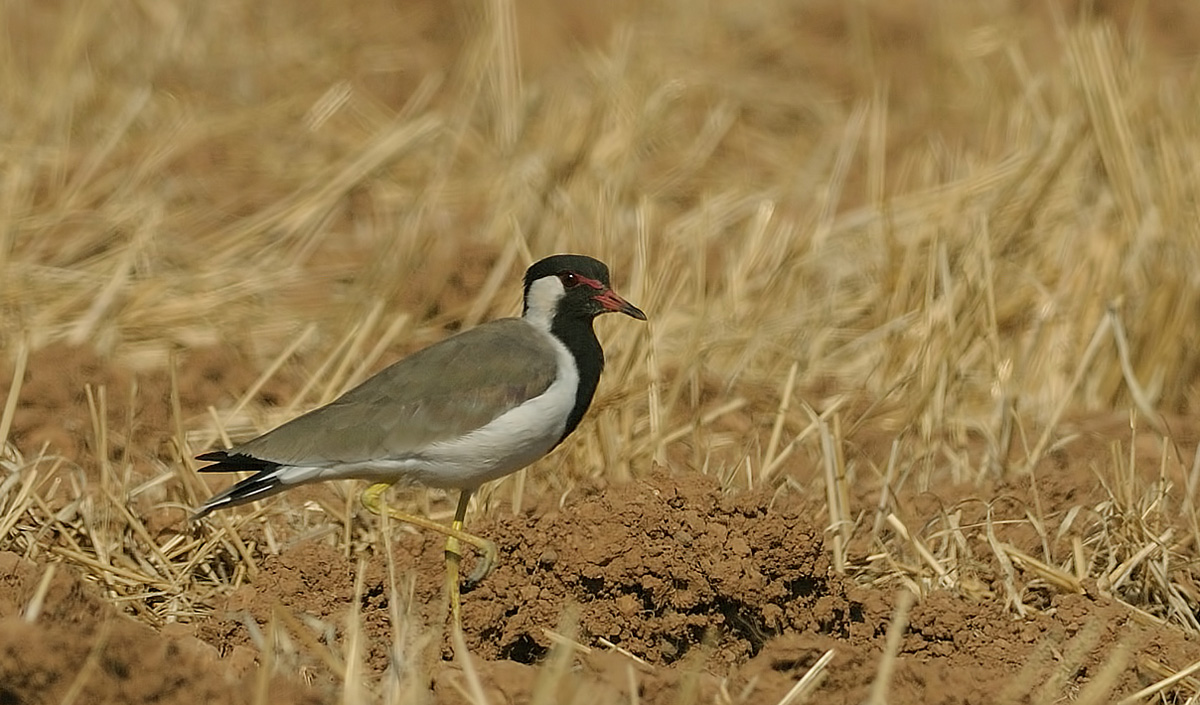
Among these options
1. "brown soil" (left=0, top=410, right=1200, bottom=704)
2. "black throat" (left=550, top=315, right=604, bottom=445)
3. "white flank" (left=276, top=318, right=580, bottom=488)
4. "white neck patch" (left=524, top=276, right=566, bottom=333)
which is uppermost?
"white neck patch" (left=524, top=276, right=566, bottom=333)

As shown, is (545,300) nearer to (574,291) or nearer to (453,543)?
(574,291)

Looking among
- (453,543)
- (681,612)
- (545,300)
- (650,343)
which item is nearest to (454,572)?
(453,543)

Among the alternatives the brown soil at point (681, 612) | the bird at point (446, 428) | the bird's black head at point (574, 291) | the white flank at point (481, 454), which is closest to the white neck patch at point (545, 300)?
the bird's black head at point (574, 291)

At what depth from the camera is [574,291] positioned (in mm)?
5070

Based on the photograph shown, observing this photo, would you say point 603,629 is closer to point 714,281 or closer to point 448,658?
point 448,658

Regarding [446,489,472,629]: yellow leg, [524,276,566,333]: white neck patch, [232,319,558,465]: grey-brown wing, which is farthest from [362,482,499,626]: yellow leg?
[524,276,566,333]: white neck patch

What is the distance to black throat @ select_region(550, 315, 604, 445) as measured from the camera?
4824mm

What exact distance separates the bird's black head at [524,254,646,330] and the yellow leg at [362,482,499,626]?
0.67 metres

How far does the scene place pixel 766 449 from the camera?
5.64 m

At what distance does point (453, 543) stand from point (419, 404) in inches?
15.7

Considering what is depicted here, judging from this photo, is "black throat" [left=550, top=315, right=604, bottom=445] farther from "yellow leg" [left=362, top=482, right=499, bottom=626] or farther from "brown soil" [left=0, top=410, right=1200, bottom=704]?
"yellow leg" [left=362, top=482, right=499, bottom=626]

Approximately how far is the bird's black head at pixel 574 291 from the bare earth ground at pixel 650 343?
16.5 inches

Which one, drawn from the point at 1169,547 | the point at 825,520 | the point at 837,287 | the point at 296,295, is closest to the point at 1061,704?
the point at 1169,547

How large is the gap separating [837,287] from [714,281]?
0.47 metres
